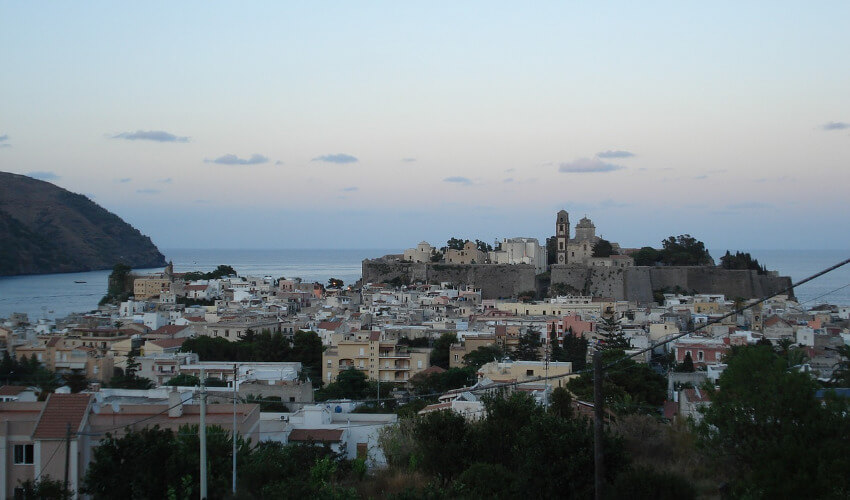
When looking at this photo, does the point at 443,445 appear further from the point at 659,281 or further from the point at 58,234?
the point at 58,234

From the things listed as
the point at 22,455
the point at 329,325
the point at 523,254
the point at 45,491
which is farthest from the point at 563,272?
the point at 45,491

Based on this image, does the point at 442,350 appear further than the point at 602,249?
No

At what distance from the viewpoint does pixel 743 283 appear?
36531 mm

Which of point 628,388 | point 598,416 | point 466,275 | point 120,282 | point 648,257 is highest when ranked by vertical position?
point 648,257

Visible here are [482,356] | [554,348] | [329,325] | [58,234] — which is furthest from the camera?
[58,234]

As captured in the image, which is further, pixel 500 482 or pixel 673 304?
pixel 673 304

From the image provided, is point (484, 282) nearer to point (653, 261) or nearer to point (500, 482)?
point (653, 261)

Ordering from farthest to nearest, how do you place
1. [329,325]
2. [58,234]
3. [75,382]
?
[58,234]
[329,325]
[75,382]

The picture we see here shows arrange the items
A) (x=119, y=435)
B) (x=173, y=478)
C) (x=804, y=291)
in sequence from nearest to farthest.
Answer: (x=173, y=478) < (x=119, y=435) < (x=804, y=291)

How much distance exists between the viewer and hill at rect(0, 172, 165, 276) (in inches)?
3465

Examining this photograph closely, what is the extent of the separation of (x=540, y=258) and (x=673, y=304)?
31.6 feet

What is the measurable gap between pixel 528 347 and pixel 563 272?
1642 centimetres

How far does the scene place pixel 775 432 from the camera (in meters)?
6.21

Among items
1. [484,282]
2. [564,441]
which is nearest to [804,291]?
[484,282]
